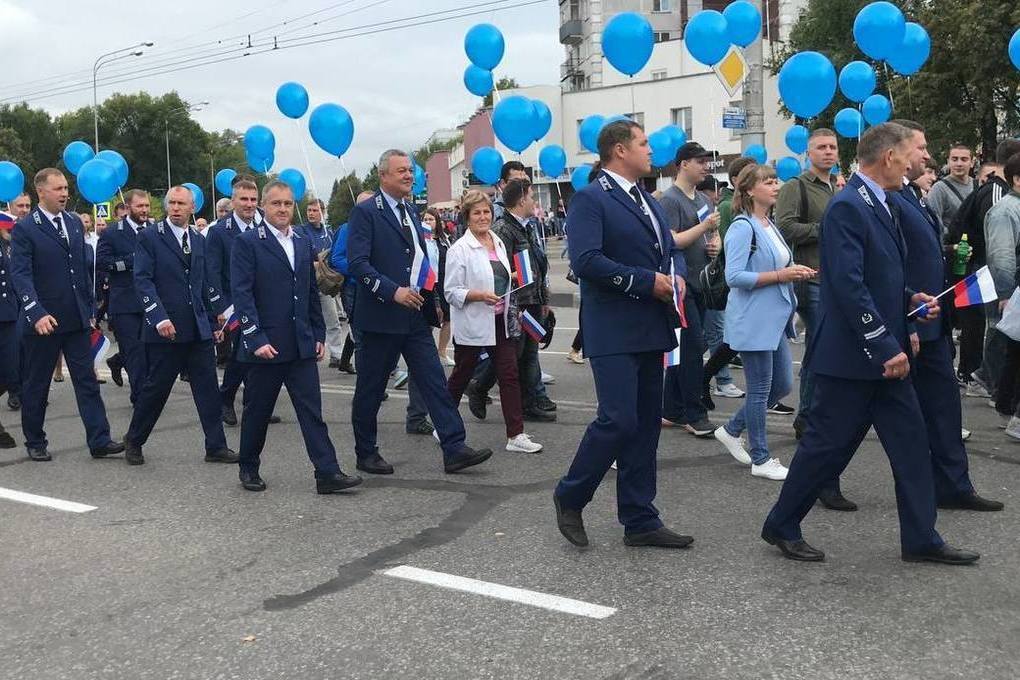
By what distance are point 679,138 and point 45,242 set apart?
1411 centimetres

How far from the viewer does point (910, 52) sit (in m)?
12.5

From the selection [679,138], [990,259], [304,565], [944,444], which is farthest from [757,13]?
[304,565]

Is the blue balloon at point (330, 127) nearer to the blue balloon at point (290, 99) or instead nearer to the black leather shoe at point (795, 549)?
the blue balloon at point (290, 99)

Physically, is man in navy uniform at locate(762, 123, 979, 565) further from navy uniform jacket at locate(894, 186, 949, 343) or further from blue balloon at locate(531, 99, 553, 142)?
blue balloon at locate(531, 99, 553, 142)

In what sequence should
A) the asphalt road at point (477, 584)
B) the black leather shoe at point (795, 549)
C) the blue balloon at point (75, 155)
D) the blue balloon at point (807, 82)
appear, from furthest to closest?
the blue balloon at point (75, 155) < the blue balloon at point (807, 82) < the black leather shoe at point (795, 549) < the asphalt road at point (477, 584)

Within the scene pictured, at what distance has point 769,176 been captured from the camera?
6.27 m

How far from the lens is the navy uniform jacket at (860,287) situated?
4445 mm

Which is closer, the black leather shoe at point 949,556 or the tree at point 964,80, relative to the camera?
the black leather shoe at point 949,556

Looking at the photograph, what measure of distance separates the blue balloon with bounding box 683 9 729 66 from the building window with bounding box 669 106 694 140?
35.5 m

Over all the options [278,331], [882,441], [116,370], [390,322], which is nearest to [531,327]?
[390,322]

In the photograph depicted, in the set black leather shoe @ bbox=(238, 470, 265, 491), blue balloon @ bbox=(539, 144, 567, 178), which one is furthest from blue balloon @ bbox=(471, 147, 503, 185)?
black leather shoe @ bbox=(238, 470, 265, 491)

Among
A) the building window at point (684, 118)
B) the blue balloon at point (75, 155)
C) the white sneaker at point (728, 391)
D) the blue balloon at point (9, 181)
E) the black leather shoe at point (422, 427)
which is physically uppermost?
the building window at point (684, 118)

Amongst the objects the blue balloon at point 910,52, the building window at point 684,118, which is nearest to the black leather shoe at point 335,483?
the blue balloon at point 910,52

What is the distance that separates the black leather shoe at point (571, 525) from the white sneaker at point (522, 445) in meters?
2.15
